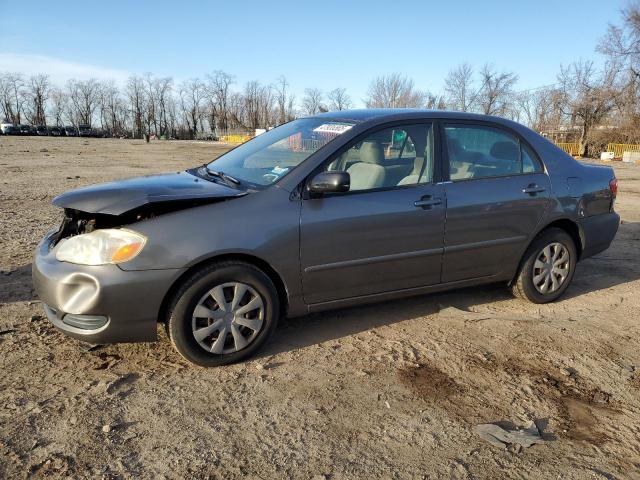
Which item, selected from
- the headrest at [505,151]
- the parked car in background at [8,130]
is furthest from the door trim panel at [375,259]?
the parked car in background at [8,130]

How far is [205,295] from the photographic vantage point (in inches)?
123

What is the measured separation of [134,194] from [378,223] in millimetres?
1642

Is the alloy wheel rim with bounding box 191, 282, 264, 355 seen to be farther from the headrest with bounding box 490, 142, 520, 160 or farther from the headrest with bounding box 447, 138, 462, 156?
the headrest with bounding box 490, 142, 520, 160

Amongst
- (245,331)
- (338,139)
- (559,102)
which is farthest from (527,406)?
(559,102)

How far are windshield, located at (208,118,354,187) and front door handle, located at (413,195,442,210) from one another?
2.53 feet

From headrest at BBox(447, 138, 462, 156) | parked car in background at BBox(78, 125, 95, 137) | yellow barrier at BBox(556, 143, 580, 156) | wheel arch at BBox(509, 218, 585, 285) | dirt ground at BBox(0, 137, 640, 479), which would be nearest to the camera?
dirt ground at BBox(0, 137, 640, 479)

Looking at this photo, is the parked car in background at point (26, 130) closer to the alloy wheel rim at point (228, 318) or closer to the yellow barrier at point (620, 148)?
the yellow barrier at point (620, 148)

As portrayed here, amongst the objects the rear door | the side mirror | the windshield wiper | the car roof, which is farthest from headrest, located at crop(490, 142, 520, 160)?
the windshield wiper

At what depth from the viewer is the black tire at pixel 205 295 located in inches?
121

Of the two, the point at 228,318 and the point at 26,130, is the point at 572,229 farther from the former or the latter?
the point at 26,130

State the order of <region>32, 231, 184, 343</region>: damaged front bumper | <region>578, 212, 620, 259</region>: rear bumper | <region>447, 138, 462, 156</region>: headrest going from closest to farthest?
<region>32, 231, 184, 343</region>: damaged front bumper → <region>447, 138, 462, 156</region>: headrest → <region>578, 212, 620, 259</region>: rear bumper

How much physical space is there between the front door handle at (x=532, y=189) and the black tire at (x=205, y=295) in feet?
7.85

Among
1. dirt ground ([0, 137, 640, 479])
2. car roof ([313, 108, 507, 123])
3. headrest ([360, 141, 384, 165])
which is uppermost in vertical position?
car roof ([313, 108, 507, 123])

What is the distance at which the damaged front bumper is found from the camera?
9.58 feet
